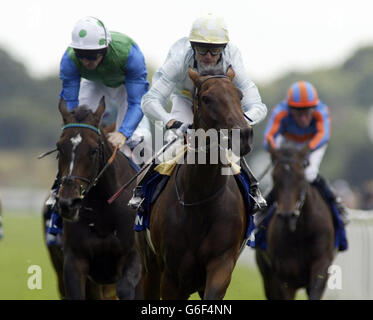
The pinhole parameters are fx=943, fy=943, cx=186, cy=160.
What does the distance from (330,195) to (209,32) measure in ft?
12.5

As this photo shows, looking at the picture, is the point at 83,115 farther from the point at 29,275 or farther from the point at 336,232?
the point at 29,275

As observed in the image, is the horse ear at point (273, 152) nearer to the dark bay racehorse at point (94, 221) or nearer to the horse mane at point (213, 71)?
the dark bay racehorse at point (94, 221)

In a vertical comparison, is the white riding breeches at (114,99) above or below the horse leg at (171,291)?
above

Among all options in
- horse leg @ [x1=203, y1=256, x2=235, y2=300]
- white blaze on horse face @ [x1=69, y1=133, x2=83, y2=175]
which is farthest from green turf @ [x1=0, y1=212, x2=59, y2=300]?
horse leg @ [x1=203, y1=256, x2=235, y2=300]

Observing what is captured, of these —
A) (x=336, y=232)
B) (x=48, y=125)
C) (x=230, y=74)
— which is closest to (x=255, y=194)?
(x=230, y=74)

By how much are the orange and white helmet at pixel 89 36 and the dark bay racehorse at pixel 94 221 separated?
56cm

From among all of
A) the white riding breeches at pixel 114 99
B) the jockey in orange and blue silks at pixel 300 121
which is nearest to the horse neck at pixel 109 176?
the white riding breeches at pixel 114 99

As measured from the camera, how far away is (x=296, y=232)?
31.0 feet

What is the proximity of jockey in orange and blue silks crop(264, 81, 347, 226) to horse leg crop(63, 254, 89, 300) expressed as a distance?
326 cm

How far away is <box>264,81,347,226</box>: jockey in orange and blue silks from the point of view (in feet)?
33.0

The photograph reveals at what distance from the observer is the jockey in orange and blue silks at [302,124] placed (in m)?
10.1

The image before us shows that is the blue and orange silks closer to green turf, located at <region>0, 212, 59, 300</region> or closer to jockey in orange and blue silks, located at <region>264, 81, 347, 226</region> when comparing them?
jockey in orange and blue silks, located at <region>264, 81, 347, 226</region>
